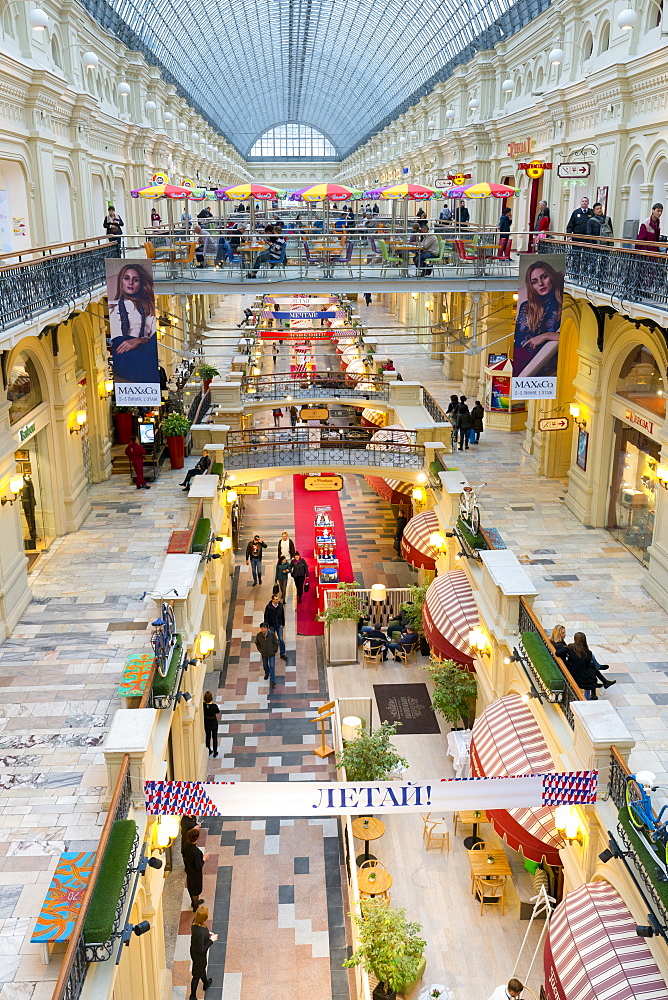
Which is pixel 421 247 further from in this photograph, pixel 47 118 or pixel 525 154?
pixel 47 118

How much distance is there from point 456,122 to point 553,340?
20.0 meters

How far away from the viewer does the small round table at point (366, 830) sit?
12.5 meters

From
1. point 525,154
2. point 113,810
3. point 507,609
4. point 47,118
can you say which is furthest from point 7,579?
point 525,154

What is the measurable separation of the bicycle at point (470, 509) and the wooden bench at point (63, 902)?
943 cm

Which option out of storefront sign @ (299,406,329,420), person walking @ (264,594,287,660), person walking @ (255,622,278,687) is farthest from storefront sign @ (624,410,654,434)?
storefront sign @ (299,406,329,420)

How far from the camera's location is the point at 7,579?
526 inches

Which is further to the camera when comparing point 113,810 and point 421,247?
point 421,247

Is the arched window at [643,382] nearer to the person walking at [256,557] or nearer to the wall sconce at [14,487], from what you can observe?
the person walking at [256,557]

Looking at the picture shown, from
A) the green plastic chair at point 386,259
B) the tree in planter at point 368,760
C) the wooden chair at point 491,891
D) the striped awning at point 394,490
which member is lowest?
the wooden chair at point 491,891

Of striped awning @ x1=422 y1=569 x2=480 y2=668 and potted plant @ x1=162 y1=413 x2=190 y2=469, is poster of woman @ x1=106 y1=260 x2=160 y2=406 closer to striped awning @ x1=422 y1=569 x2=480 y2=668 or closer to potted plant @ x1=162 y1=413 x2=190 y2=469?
potted plant @ x1=162 y1=413 x2=190 y2=469

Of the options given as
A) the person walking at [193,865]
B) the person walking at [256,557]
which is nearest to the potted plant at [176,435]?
the person walking at [256,557]

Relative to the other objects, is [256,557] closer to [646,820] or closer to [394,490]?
[394,490]

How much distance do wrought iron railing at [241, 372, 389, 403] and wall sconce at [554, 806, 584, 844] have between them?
18.2 metres

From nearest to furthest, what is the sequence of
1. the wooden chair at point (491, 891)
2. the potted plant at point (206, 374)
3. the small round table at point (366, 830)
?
the wooden chair at point (491, 891) → the small round table at point (366, 830) → the potted plant at point (206, 374)
